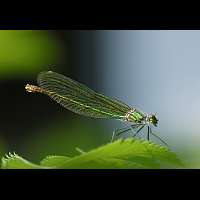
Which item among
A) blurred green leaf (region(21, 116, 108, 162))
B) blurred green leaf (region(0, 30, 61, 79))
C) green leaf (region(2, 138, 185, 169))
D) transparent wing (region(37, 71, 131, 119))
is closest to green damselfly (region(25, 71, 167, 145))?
transparent wing (region(37, 71, 131, 119))

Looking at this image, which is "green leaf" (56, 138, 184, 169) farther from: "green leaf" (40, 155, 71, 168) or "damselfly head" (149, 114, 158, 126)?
"damselfly head" (149, 114, 158, 126)

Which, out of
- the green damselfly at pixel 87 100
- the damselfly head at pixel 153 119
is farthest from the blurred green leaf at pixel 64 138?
the green damselfly at pixel 87 100

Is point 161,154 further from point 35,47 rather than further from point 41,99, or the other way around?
point 41,99

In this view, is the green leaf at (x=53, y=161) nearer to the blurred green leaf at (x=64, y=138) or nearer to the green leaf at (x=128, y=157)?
the green leaf at (x=128, y=157)

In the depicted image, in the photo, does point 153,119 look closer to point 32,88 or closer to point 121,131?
point 121,131

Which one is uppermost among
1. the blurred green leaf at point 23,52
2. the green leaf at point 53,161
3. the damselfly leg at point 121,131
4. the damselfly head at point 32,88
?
the blurred green leaf at point 23,52

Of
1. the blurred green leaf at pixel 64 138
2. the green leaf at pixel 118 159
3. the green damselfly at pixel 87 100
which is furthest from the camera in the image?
the blurred green leaf at pixel 64 138

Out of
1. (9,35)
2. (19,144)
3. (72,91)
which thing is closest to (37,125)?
(19,144)

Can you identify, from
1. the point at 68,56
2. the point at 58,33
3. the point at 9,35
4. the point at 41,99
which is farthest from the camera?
the point at 41,99
